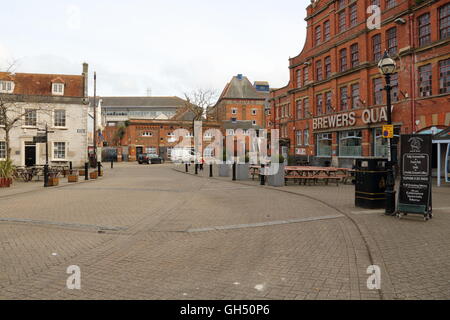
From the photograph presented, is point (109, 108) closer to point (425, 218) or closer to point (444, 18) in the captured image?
point (444, 18)

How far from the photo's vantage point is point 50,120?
30766 mm

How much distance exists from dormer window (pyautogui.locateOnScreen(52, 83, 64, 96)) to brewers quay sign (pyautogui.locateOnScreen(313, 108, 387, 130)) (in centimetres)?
2586

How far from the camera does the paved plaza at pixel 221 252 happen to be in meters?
3.87

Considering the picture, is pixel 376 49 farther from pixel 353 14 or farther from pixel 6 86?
pixel 6 86

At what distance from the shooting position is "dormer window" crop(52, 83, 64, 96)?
32241 mm

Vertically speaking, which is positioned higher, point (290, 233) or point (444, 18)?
point (444, 18)

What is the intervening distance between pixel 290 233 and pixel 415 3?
69.9 feet

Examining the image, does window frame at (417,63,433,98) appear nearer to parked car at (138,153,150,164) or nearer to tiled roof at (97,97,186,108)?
parked car at (138,153,150,164)

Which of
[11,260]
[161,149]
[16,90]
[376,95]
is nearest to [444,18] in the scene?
[376,95]

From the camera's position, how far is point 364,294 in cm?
373

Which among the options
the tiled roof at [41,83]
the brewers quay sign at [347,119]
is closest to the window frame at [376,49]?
the brewers quay sign at [347,119]

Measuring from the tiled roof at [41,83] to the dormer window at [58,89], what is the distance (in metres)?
0.36

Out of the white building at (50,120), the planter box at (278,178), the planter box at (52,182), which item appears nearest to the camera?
the planter box at (278,178)

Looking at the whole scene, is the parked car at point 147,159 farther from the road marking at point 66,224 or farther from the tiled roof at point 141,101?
A: the tiled roof at point 141,101
